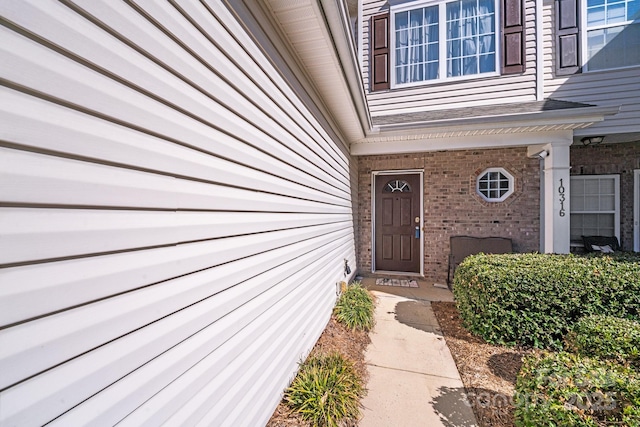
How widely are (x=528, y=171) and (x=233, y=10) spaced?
596cm

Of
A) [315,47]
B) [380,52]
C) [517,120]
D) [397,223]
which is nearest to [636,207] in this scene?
[517,120]

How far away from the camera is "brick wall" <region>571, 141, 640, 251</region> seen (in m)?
5.36

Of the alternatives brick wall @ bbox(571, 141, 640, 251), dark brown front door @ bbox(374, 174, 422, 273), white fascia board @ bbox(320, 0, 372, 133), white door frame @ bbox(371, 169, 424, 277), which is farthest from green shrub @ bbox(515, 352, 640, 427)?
brick wall @ bbox(571, 141, 640, 251)

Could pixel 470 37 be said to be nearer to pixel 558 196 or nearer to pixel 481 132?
pixel 481 132

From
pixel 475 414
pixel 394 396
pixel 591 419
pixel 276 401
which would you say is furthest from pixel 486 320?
pixel 276 401

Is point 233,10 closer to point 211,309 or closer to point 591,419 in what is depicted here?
point 211,309

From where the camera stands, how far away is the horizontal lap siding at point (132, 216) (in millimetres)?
662

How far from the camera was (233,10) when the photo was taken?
4.83ft

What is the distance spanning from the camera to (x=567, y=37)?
16.1 ft

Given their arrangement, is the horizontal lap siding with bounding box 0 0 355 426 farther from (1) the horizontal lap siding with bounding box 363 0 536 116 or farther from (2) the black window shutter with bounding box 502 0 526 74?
(2) the black window shutter with bounding box 502 0 526 74

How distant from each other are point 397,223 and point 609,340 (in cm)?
412

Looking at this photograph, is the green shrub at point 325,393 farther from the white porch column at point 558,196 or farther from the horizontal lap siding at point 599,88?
the horizontal lap siding at point 599,88

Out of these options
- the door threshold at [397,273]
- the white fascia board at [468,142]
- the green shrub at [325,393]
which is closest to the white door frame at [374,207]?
the door threshold at [397,273]

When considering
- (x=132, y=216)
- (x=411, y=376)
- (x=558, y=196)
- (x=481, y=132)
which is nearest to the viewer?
(x=132, y=216)
